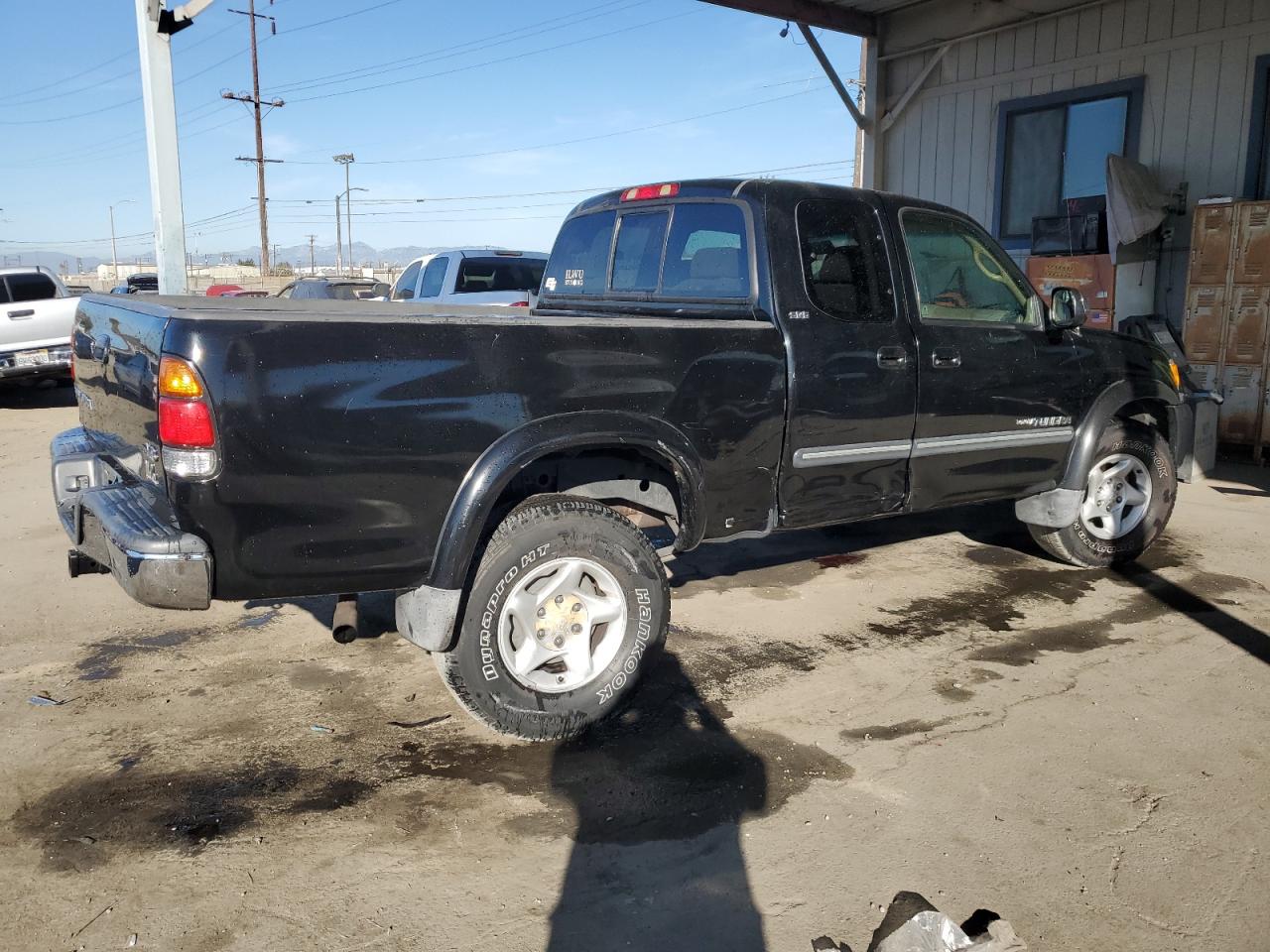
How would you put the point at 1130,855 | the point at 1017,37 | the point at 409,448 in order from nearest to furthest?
the point at 1130,855, the point at 409,448, the point at 1017,37

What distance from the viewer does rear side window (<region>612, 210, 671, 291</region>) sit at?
4.68 m

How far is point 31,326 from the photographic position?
1256 centimetres

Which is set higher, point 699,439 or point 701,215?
point 701,215

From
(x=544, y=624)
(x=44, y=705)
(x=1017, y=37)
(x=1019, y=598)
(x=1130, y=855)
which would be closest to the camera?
(x=1130, y=855)

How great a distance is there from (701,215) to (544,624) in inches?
79.3

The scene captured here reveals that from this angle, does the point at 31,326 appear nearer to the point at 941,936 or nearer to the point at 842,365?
the point at 842,365

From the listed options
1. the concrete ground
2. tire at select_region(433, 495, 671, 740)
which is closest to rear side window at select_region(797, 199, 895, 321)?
tire at select_region(433, 495, 671, 740)

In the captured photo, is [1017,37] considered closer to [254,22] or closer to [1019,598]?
[1019,598]

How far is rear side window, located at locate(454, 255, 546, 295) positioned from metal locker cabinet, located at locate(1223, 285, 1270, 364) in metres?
7.76

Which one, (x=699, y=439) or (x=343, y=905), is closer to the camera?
(x=343, y=905)

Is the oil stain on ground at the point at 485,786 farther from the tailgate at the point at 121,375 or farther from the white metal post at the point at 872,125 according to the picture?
the white metal post at the point at 872,125

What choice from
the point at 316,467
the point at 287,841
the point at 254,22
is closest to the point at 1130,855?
the point at 287,841

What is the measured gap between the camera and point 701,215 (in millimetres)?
4426

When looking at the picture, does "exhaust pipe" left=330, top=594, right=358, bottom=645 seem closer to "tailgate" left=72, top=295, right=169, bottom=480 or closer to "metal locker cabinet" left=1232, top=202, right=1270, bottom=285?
"tailgate" left=72, top=295, right=169, bottom=480
